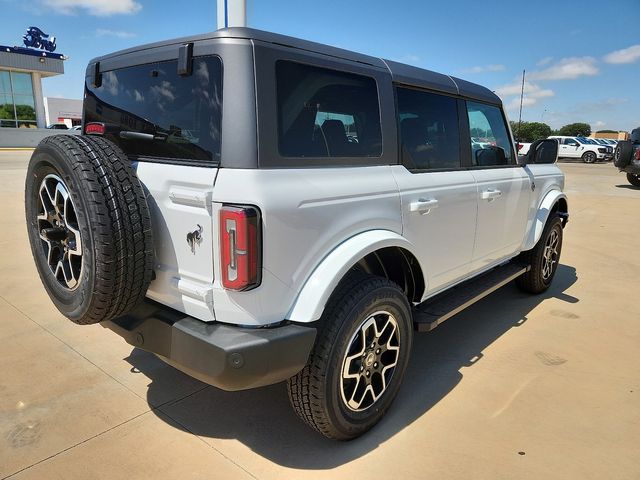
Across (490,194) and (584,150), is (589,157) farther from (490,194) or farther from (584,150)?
(490,194)

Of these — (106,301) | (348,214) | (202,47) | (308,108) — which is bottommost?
(106,301)

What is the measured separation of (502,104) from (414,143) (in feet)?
5.23

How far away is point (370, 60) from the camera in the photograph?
2.65 m

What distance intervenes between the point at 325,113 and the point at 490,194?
66.3 inches

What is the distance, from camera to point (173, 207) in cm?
216

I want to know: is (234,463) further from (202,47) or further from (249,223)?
(202,47)

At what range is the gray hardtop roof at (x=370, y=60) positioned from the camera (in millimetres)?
2066

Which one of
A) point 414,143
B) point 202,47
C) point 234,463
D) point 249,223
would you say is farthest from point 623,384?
point 202,47

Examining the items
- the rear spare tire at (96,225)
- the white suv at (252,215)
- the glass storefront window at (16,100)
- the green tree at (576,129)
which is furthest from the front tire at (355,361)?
the green tree at (576,129)

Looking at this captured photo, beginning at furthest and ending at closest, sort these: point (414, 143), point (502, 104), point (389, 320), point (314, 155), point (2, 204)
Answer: point (2, 204), point (502, 104), point (414, 143), point (389, 320), point (314, 155)

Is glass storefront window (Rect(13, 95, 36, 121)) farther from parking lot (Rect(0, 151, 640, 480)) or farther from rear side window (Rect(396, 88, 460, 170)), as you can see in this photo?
rear side window (Rect(396, 88, 460, 170))

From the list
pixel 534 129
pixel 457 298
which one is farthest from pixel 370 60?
pixel 534 129

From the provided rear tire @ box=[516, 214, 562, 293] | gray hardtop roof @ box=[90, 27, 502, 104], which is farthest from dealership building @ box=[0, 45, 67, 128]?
rear tire @ box=[516, 214, 562, 293]

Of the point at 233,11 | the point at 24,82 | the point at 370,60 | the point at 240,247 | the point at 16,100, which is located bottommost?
the point at 240,247
